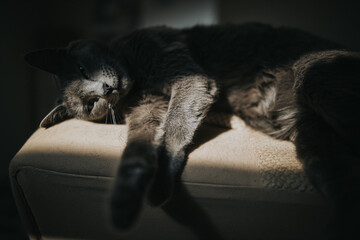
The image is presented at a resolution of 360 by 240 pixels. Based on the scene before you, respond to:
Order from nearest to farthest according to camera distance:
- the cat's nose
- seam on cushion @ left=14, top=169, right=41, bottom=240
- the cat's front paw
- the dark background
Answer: the cat's front paw → seam on cushion @ left=14, top=169, right=41, bottom=240 → the cat's nose → the dark background

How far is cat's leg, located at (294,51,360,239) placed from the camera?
2.09ft

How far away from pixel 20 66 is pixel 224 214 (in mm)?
1834

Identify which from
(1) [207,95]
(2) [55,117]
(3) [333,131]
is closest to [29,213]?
(2) [55,117]

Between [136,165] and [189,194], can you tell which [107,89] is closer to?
[136,165]

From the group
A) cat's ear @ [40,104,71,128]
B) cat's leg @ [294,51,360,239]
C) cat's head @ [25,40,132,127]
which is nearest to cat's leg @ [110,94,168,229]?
cat's head @ [25,40,132,127]

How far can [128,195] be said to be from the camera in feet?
2.10

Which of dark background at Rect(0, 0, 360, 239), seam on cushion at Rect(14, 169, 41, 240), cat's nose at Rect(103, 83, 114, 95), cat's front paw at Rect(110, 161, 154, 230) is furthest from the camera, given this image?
dark background at Rect(0, 0, 360, 239)

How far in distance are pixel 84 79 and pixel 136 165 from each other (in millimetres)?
499

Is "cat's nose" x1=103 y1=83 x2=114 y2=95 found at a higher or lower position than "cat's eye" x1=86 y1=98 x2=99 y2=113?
higher

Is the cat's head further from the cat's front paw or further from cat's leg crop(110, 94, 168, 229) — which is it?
the cat's front paw

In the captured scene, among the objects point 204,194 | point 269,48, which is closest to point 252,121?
point 269,48

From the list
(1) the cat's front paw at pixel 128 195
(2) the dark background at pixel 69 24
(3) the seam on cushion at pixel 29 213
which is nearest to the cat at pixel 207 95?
(1) the cat's front paw at pixel 128 195

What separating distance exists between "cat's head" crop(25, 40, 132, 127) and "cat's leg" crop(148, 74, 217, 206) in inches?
8.8

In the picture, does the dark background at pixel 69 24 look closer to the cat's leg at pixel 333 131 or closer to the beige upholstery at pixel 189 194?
the beige upholstery at pixel 189 194
